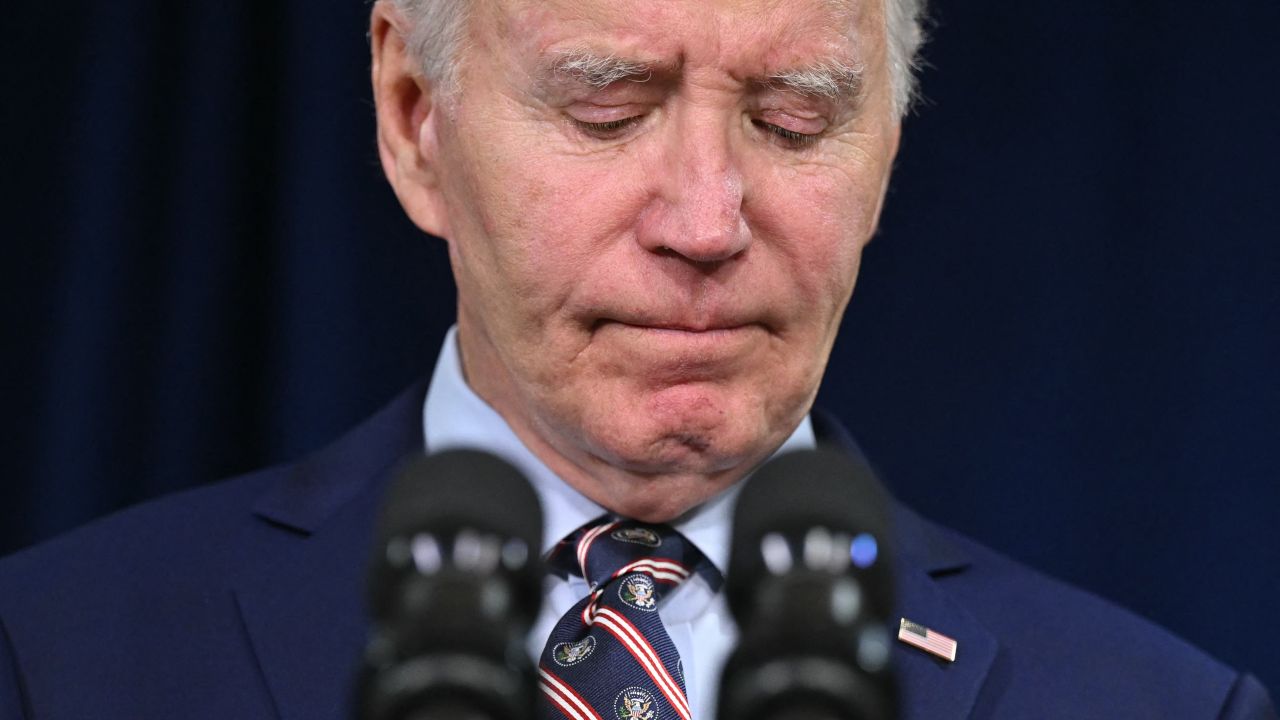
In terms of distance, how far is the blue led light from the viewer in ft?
3.18

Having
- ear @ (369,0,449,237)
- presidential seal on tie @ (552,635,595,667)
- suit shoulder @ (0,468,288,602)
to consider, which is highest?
ear @ (369,0,449,237)

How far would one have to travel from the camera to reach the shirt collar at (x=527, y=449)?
1904 mm

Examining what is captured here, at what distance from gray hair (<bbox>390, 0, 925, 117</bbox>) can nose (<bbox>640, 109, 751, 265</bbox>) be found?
34cm

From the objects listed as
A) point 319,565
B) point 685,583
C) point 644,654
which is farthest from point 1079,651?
point 319,565

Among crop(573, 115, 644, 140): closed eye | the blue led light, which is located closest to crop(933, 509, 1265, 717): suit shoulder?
crop(573, 115, 644, 140): closed eye

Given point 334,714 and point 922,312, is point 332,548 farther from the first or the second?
point 922,312

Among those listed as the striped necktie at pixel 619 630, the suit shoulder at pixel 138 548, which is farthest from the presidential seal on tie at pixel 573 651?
the suit shoulder at pixel 138 548

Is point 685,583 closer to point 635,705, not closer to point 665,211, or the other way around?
point 635,705

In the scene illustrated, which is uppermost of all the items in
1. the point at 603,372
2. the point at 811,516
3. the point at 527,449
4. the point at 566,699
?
the point at 811,516

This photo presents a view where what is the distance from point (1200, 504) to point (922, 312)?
602 millimetres

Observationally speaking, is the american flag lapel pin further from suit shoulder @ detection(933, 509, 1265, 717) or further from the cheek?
the cheek

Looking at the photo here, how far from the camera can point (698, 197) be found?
5.33 feet

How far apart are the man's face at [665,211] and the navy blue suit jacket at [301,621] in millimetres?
340

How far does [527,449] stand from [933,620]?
21.9 inches
